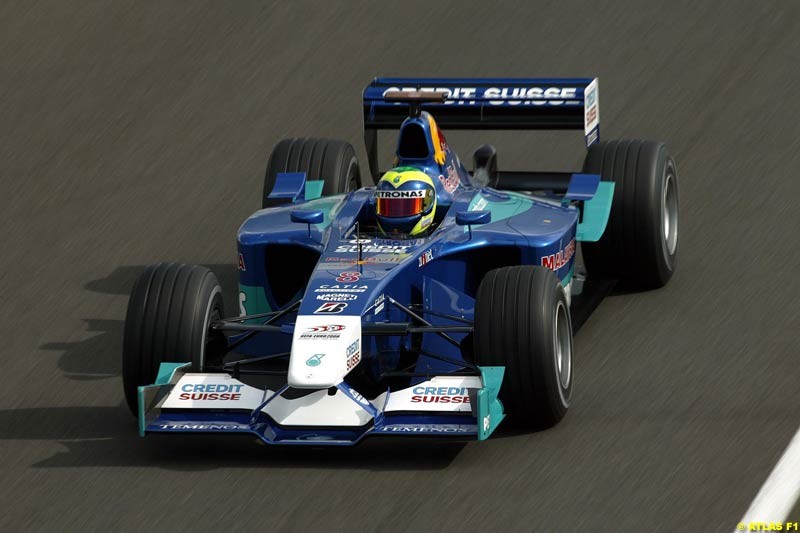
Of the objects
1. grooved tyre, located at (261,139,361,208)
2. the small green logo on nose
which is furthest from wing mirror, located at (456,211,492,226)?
grooved tyre, located at (261,139,361,208)

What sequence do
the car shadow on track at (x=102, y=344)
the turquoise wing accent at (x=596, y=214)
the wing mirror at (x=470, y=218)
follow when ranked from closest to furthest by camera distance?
1. the wing mirror at (x=470, y=218)
2. the car shadow on track at (x=102, y=344)
3. the turquoise wing accent at (x=596, y=214)

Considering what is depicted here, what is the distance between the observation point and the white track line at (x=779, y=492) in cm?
976

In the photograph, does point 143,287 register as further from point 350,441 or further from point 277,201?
point 277,201

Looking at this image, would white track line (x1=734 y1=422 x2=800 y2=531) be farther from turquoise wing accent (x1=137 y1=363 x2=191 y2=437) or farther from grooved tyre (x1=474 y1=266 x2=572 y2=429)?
turquoise wing accent (x1=137 y1=363 x2=191 y2=437)

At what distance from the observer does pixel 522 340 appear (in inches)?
427

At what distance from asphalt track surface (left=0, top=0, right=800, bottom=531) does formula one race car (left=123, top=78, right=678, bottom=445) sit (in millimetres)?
340

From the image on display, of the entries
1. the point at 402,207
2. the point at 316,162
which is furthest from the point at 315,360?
the point at 316,162

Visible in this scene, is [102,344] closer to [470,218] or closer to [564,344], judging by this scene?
[470,218]

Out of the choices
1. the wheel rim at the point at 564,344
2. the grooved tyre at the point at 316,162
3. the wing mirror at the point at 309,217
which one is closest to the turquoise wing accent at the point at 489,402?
the wheel rim at the point at 564,344

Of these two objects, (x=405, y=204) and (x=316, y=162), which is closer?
(x=405, y=204)

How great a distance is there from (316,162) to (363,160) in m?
3.95

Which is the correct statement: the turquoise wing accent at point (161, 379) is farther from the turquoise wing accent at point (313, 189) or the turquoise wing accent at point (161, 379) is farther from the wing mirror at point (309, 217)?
the turquoise wing accent at point (313, 189)

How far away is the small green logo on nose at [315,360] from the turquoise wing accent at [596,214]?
11.6ft

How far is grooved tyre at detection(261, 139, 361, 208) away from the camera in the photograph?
15.1 m
